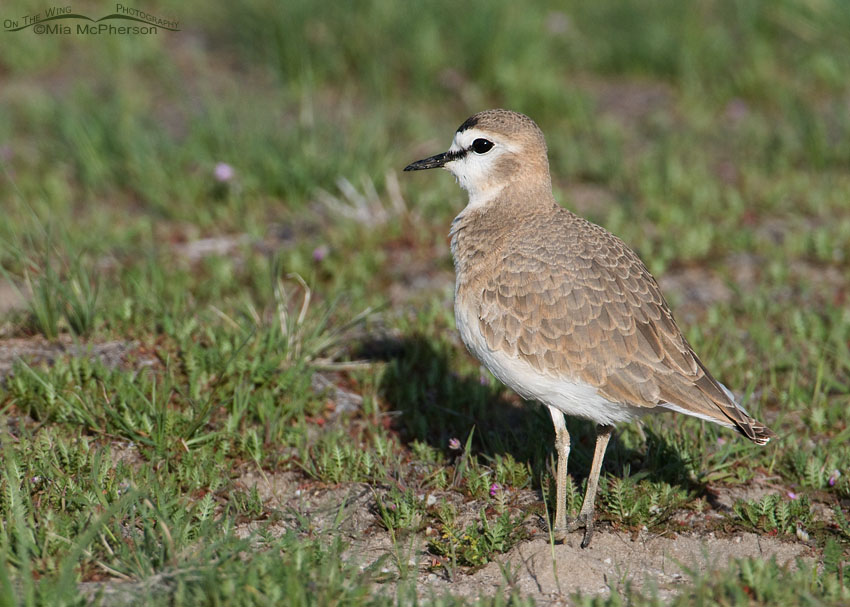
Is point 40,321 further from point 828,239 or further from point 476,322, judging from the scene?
point 828,239

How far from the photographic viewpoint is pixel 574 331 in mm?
4227

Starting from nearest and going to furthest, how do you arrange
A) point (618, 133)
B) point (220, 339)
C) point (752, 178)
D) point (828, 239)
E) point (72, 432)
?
point (72, 432), point (220, 339), point (828, 239), point (752, 178), point (618, 133)

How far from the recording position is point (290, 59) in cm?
917

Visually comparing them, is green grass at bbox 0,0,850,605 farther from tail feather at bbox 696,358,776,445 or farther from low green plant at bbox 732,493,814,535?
tail feather at bbox 696,358,776,445

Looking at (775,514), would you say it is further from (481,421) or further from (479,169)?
(479,169)

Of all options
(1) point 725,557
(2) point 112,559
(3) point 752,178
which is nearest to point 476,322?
(1) point 725,557

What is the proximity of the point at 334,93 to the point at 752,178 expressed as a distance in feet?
13.4

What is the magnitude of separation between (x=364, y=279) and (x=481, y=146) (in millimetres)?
2014

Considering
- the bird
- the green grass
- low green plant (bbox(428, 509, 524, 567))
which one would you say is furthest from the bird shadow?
low green plant (bbox(428, 509, 524, 567))

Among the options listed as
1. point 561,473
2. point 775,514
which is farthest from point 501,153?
point 775,514

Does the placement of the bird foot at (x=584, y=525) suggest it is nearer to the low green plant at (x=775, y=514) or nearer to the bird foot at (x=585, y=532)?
the bird foot at (x=585, y=532)

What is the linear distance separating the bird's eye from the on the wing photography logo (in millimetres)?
5933

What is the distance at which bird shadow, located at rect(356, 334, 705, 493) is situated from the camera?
16.0ft

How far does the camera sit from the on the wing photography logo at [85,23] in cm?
960
